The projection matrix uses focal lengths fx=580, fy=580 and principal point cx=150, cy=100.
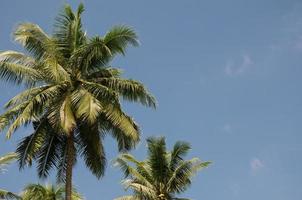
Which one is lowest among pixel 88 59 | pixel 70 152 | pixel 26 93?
pixel 70 152

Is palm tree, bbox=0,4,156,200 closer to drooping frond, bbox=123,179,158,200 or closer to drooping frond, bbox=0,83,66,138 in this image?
drooping frond, bbox=0,83,66,138

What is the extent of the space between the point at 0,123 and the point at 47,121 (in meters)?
1.93

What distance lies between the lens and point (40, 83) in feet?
82.3

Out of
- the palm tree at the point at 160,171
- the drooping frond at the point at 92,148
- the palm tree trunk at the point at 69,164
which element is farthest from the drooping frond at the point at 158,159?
the palm tree trunk at the point at 69,164

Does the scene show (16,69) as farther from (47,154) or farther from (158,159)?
(158,159)

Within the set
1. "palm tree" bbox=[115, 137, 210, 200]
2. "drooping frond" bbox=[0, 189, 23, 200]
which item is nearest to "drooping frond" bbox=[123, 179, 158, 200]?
"palm tree" bbox=[115, 137, 210, 200]

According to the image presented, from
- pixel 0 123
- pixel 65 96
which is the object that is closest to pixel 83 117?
pixel 65 96

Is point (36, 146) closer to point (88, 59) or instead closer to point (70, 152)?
point (70, 152)

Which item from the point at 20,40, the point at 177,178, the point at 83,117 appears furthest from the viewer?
the point at 177,178

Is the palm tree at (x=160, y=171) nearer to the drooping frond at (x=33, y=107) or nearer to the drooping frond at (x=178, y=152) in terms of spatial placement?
the drooping frond at (x=178, y=152)

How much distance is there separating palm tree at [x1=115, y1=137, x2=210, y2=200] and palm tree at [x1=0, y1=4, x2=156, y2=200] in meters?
6.28

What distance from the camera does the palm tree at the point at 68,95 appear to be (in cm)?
2398

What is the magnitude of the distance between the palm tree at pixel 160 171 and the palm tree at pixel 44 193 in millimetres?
3760

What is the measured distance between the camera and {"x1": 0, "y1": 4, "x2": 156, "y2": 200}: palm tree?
2398 centimetres
